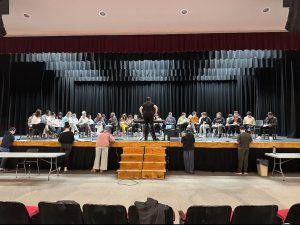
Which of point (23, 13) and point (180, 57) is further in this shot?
point (180, 57)

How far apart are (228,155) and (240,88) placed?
993 centimetres

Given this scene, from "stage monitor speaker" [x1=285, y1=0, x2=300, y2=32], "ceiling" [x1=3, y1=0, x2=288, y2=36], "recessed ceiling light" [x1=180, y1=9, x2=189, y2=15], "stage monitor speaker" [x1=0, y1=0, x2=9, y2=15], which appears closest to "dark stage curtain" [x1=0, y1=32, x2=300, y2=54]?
"ceiling" [x1=3, y1=0, x2=288, y2=36]

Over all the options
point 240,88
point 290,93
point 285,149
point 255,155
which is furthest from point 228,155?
point 240,88

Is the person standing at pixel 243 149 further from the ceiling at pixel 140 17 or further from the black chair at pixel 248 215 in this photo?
the black chair at pixel 248 215

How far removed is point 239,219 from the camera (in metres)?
3.04

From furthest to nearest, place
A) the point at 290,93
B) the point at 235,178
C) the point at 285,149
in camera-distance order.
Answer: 1. the point at 290,93
2. the point at 285,149
3. the point at 235,178

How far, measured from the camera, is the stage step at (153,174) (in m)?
8.63

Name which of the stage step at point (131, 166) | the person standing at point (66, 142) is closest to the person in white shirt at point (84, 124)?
the person standing at point (66, 142)

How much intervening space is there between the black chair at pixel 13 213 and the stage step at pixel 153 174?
5647 millimetres

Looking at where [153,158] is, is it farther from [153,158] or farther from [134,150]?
[134,150]

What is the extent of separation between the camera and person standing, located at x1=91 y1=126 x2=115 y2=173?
9625 millimetres

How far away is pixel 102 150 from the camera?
31.9 ft

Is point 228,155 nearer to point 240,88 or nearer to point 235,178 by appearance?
point 235,178

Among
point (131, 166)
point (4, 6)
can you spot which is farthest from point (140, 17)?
point (131, 166)
